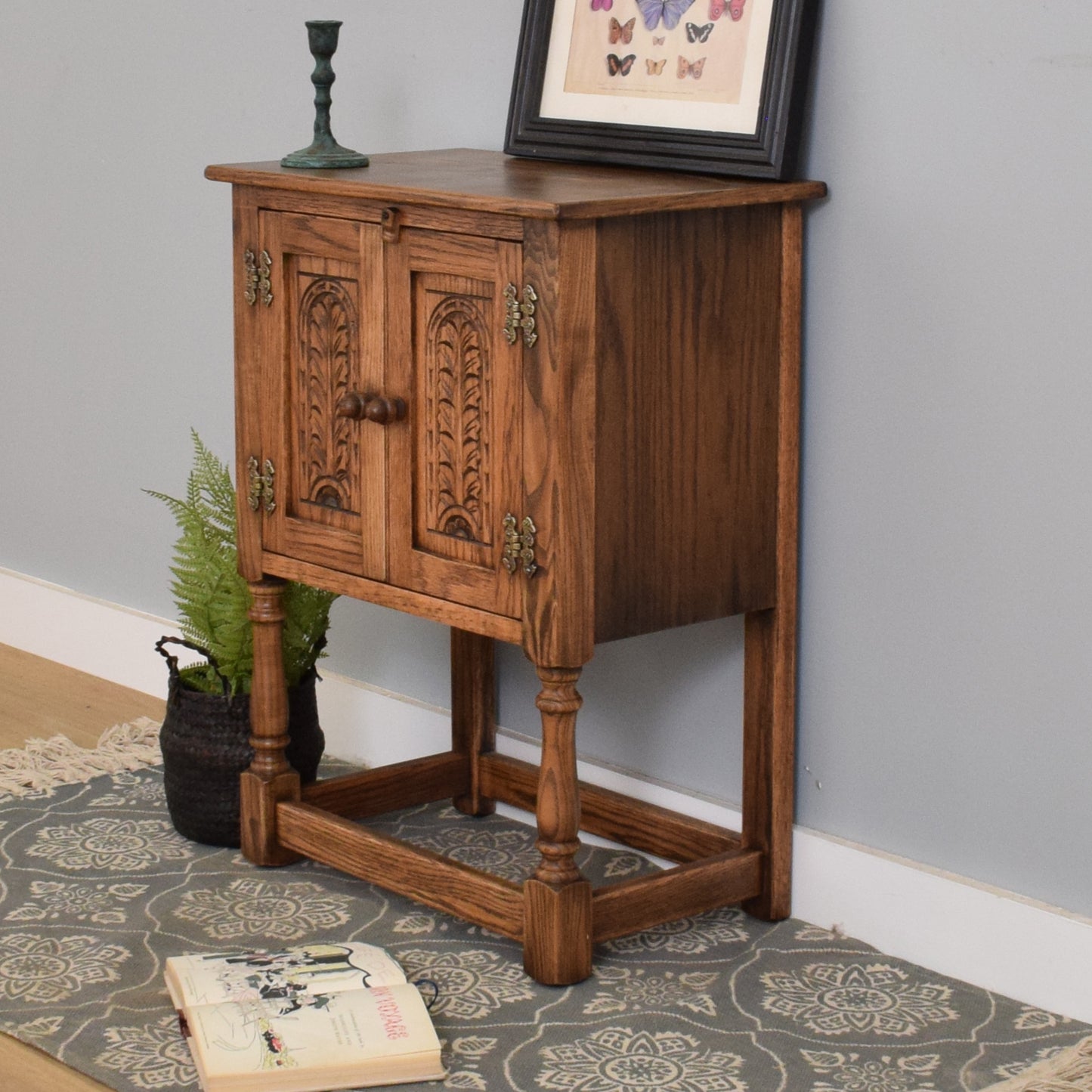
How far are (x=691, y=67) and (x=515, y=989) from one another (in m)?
1.20

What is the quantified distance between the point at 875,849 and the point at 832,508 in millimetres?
458

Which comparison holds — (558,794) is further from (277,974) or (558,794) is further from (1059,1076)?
(1059,1076)

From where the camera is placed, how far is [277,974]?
2189mm

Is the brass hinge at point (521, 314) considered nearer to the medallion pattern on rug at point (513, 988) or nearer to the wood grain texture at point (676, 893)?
the wood grain texture at point (676, 893)

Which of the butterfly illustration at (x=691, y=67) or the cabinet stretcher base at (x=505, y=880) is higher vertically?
the butterfly illustration at (x=691, y=67)

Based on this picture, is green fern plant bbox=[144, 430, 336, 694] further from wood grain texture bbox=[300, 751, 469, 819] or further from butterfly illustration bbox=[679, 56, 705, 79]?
butterfly illustration bbox=[679, 56, 705, 79]

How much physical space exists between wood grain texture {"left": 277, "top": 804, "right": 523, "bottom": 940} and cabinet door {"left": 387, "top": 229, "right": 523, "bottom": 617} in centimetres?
39

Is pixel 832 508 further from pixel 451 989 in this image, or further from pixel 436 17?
pixel 436 17

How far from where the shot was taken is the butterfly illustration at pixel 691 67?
91.4 inches

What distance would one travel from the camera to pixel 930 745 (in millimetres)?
2307

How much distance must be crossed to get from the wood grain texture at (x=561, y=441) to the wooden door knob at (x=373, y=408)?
229mm

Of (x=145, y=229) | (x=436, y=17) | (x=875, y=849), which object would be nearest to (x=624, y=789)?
(x=875, y=849)

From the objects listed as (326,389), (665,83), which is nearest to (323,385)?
(326,389)

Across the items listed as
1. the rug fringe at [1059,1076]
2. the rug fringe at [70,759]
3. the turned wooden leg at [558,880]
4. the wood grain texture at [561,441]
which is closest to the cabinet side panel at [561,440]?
the wood grain texture at [561,441]
